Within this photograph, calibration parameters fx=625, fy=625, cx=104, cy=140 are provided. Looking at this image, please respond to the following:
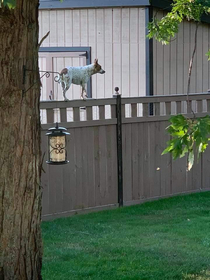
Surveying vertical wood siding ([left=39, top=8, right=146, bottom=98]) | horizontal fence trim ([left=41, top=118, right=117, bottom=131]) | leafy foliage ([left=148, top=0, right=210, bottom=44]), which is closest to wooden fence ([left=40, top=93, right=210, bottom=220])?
horizontal fence trim ([left=41, top=118, right=117, bottom=131])

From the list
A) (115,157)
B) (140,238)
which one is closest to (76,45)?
(115,157)

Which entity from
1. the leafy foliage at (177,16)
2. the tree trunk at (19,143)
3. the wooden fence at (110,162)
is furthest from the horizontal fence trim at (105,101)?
the tree trunk at (19,143)

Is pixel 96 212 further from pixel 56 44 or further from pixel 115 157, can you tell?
pixel 56 44

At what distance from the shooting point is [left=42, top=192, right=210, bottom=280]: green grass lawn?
5.17 m

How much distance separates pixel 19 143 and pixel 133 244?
239cm

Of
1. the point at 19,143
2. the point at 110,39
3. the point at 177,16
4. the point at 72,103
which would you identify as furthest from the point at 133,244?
the point at 110,39

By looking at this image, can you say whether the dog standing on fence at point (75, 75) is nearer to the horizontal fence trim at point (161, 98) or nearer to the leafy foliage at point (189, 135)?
the horizontal fence trim at point (161, 98)

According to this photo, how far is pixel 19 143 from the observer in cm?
404

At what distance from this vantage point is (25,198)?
13.4 ft

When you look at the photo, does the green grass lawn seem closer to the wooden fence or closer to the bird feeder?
the wooden fence

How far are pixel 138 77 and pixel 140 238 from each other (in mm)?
4555

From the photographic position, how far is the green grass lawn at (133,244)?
5172 millimetres

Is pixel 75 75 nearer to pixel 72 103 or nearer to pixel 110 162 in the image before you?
pixel 72 103

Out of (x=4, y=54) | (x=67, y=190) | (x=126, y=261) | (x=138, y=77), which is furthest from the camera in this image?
(x=138, y=77)
